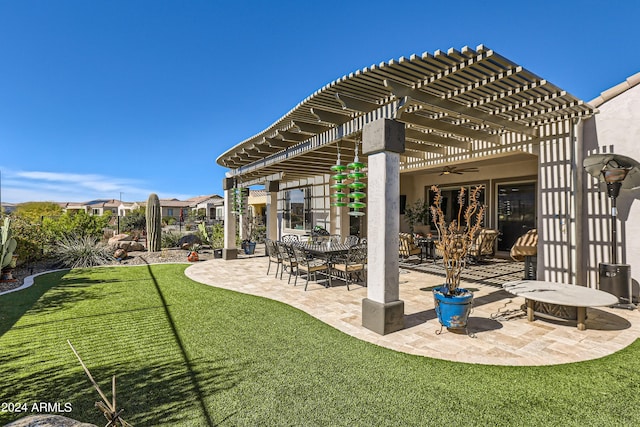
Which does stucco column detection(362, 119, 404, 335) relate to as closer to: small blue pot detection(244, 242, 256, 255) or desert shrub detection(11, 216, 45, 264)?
small blue pot detection(244, 242, 256, 255)

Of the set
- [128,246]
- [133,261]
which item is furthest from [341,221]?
[128,246]

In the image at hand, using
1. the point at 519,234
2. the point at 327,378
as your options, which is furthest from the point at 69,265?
the point at 519,234

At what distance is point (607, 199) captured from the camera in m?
4.94

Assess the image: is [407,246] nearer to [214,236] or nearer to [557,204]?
[557,204]

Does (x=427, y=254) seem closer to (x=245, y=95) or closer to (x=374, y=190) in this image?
(x=374, y=190)

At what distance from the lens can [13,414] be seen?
86.6 inches

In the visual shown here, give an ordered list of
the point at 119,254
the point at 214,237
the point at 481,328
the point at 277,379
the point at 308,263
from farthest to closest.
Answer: the point at 214,237 → the point at 119,254 → the point at 308,263 → the point at 481,328 → the point at 277,379

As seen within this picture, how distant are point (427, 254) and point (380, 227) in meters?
6.25

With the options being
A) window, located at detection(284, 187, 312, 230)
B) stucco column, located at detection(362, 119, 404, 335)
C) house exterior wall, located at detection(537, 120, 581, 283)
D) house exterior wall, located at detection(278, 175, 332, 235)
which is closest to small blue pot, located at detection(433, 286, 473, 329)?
stucco column, located at detection(362, 119, 404, 335)

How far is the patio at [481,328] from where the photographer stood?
10.2 feet

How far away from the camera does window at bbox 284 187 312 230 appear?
12415 millimetres

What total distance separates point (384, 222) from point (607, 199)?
4.19m

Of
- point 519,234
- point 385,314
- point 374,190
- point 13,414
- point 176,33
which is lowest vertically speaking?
point 13,414

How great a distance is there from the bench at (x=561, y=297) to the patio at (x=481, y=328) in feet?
0.54
